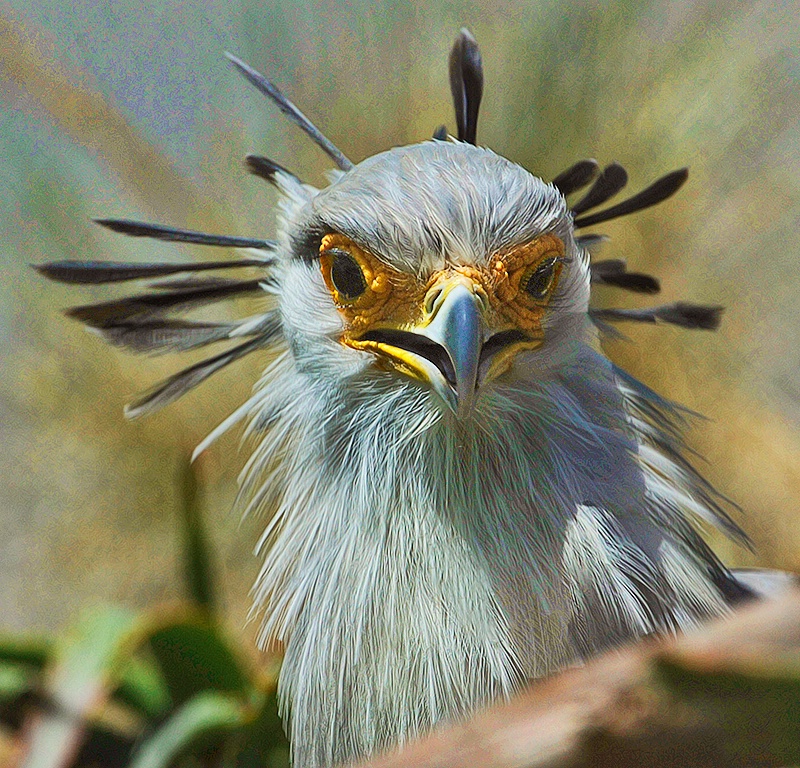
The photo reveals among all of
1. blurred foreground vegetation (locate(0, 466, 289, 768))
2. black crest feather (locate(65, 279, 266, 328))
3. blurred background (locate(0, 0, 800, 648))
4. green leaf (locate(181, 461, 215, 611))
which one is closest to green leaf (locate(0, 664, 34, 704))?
blurred foreground vegetation (locate(0, 466, 289, 768))

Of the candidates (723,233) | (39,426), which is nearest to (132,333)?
(39,426)

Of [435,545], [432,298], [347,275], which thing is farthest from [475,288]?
[435,545]

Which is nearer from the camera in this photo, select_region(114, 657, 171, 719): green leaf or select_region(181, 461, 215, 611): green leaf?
select_region(114, 657, 171, 719): green leaf

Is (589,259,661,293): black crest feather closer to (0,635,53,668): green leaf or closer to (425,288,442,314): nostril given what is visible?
(425,288,442,314): nostril

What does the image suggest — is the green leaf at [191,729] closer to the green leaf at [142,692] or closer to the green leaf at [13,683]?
the green leaf at [142,692]

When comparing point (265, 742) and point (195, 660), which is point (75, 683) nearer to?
point (195, 660)
